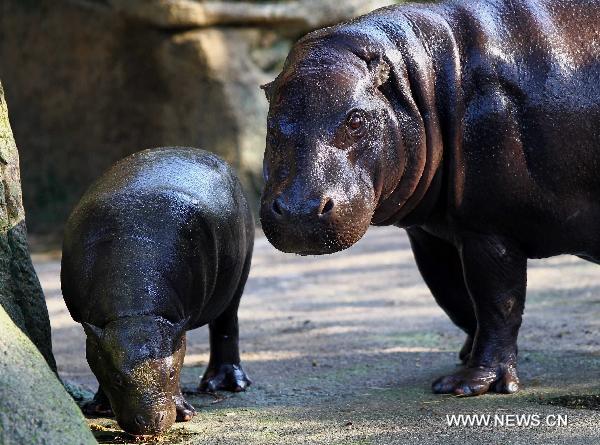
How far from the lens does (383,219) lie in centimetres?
451

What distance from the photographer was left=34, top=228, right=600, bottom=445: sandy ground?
406 cm

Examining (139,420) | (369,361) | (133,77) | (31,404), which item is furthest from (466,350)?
(133,77)

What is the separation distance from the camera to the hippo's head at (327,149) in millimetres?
3953

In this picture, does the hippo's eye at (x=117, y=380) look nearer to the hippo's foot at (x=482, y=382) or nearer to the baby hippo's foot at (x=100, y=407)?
the baby hippo's foot at (x=100, y=407)

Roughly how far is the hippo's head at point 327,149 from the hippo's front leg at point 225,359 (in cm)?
124

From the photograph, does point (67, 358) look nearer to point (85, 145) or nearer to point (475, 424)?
point (475, 424)

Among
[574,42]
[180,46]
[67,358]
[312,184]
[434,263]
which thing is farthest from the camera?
[180,46]

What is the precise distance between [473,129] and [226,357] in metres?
1.64

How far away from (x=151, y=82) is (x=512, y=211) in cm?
837

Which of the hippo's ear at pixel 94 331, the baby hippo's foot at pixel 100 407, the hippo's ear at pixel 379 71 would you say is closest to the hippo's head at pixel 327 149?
the hippo's ear at pixel 379 71

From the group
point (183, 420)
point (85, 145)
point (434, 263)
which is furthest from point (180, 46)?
point (183, 420)

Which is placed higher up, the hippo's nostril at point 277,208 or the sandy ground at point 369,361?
the hippo's nostril at point 277,208

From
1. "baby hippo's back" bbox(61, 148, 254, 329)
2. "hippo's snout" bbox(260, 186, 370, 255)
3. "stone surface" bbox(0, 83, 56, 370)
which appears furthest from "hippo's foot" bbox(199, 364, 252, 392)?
"hippo's snout" bbox(260, 186, 370, 255)

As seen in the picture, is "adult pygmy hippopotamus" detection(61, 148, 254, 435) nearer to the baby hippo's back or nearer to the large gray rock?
the baby hippo's back
